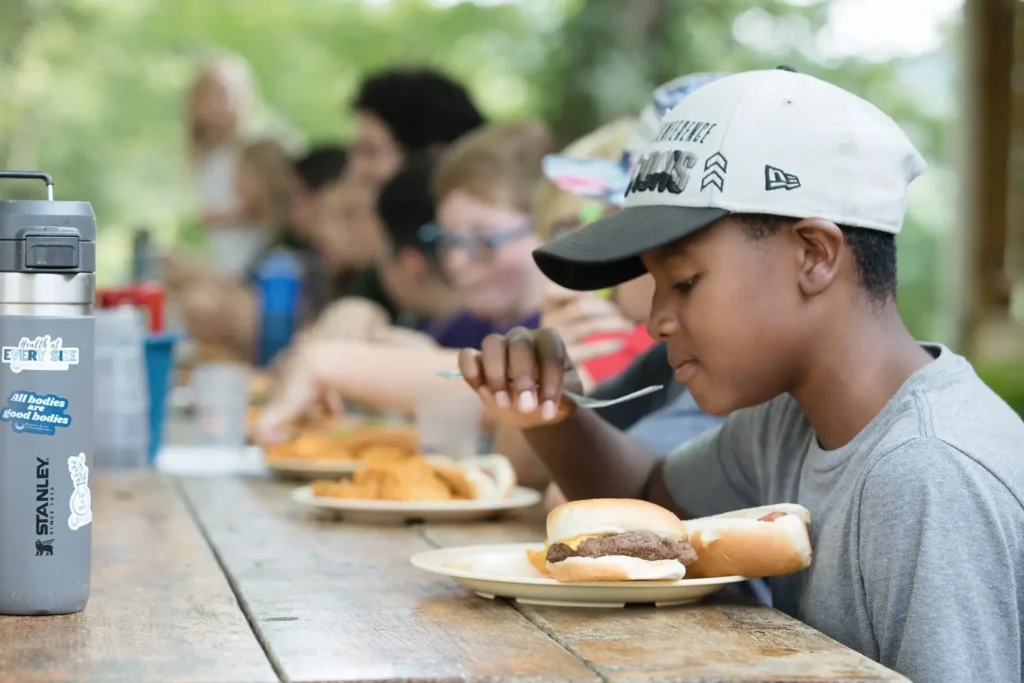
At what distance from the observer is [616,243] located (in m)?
1.71

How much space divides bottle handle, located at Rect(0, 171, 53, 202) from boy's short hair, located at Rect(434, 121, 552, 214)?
231 centimetres

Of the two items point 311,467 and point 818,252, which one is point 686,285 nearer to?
point 818,252

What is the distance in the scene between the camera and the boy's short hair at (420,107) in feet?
18.6

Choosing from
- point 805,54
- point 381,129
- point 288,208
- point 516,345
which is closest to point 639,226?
point 516,345

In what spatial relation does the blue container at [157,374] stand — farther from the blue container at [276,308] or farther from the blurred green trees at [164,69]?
the blurred green trees at [164,69]

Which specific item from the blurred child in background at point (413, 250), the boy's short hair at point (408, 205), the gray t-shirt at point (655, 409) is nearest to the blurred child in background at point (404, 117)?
the blurred child in background at point (413, 250)

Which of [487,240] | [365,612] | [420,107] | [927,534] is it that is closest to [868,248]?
[927,534]

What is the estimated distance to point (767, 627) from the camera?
150 centimetres

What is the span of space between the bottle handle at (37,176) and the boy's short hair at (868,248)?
0.78 meters

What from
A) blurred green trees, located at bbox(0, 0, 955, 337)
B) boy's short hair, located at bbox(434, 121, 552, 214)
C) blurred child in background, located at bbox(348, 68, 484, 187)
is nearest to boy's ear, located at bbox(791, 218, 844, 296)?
boy's short hair, located at bbox(434, 121, 552, 214)

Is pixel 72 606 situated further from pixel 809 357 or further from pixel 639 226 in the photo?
pixel 809 357

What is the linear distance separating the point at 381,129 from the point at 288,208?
1.87 m

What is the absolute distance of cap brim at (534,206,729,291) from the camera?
166cm

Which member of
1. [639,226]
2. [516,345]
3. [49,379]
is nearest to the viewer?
[49,379]
